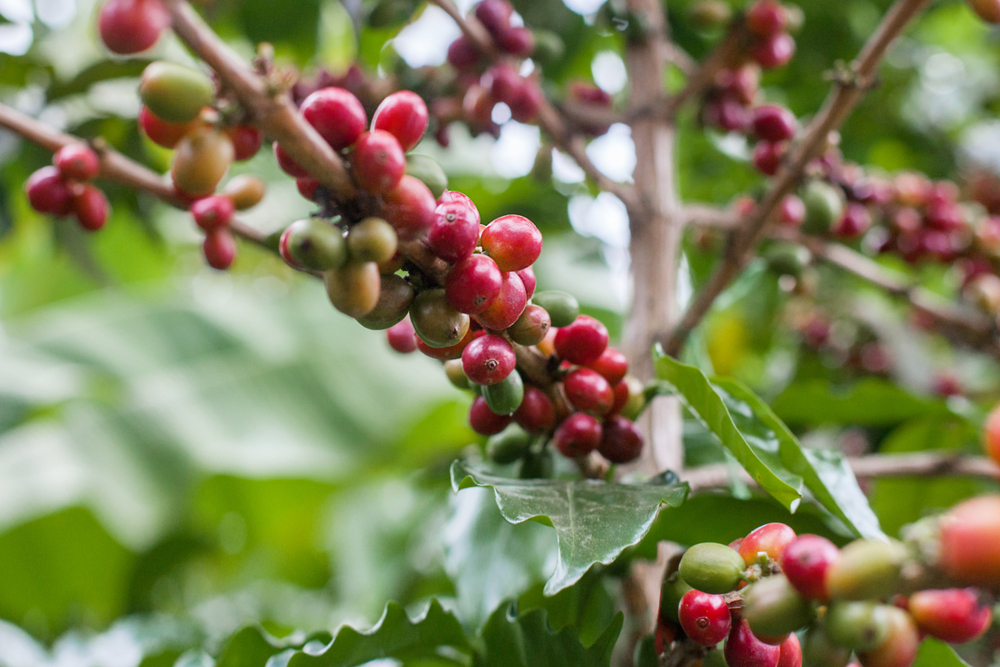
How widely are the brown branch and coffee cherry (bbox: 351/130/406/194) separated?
44 centimetres

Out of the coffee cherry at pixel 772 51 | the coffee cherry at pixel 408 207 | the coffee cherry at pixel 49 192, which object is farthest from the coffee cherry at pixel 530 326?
the coffee cherry at pixel 772 51

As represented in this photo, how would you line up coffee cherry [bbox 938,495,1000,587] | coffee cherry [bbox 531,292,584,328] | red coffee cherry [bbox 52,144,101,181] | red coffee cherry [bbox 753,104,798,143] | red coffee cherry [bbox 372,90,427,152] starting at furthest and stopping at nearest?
→ red coffee cherry [bbox 753,104,798,143] < red coffee cherry [bbox 52,144,101,181] < coffee cherry [bbox 531,292,584,328] < red coffee cherry [bbox 372,90,427,152] < coffee cherry [bbox 938,495,1000,587]

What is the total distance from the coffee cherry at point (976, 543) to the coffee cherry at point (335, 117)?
330 mm

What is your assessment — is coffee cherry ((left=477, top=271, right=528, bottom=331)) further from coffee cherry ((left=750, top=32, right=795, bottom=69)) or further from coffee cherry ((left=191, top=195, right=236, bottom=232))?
coffee cherry ((left=750, top=32, right=795, bottom=69))

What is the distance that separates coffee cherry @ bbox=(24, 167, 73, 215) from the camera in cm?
64

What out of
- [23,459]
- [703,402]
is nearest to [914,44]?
[703,402]

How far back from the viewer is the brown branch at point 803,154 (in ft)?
A: 2.07

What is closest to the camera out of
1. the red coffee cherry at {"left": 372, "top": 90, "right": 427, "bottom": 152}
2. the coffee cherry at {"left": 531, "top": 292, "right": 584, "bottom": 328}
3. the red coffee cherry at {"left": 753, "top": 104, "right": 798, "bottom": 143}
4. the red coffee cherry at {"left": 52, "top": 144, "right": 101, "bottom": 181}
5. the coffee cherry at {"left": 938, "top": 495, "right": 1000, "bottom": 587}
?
the coffee cherry at {"left": 938, "top": 495, "right": 1000, "bottom": 587}

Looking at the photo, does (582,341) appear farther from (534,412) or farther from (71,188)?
(71,188)

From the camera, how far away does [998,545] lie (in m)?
0.29

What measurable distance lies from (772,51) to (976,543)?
2.38 feet

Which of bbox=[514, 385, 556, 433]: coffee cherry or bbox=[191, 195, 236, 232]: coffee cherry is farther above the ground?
bbox=[191, 195, 236, 232]: coffee cherry

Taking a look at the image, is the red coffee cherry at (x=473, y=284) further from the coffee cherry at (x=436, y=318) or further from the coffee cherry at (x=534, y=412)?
the coffee cherry at (x=534, y=412)

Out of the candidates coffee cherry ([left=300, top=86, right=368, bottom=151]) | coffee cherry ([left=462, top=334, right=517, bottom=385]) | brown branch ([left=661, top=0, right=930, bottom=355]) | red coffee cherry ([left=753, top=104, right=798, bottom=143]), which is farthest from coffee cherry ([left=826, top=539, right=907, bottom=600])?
red coffee cherry ([left=753, top=104, right=798, bottom=143])
